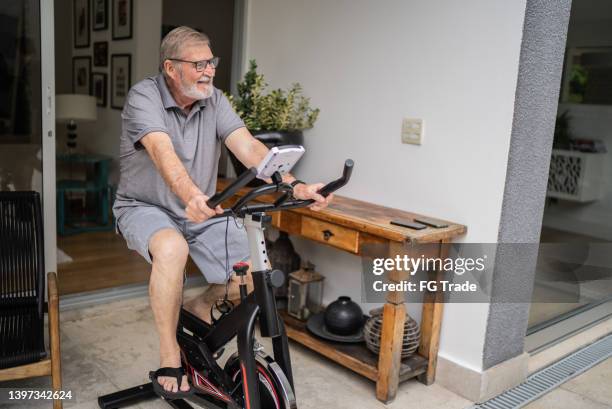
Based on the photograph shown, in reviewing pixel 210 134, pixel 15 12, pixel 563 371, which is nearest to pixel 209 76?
pixel 210 134

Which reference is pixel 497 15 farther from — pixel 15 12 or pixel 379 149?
pixel 15 12

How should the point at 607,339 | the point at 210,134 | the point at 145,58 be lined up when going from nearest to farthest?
1. the point at 210,134
2. the point at 607,339
3. the point at 145,58

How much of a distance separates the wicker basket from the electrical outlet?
85 centimetres

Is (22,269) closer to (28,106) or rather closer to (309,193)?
(28,106)

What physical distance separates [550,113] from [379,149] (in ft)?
2.72

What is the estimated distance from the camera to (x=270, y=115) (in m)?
3.19

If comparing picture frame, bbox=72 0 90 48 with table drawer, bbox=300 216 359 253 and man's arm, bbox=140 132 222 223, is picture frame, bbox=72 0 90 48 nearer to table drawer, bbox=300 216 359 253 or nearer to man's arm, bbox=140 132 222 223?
table drawer, bbox=300 216 359 253

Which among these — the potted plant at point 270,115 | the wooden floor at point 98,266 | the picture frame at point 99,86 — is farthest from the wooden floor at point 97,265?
the picture frame at point 99,86

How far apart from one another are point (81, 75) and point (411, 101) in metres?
4.80

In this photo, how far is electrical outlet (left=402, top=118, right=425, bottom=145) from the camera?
279 cm

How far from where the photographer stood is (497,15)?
2459mm

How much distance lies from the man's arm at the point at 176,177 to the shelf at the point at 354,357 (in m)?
1.30

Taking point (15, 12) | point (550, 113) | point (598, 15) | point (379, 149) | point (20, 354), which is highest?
point (598, 15)

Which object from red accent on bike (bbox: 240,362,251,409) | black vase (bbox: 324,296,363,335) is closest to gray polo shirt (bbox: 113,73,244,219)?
red accent on bike (bbox: 240,362,251,409)
